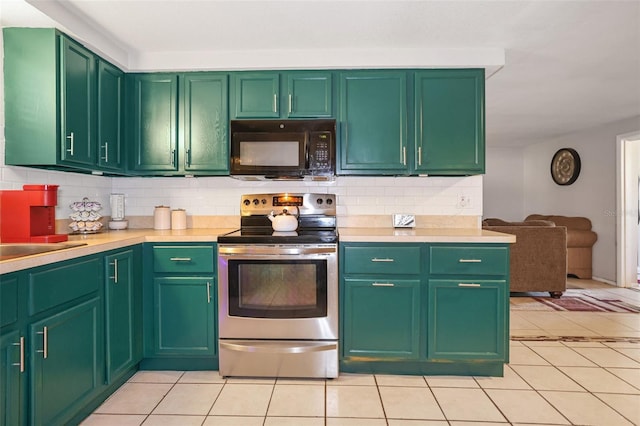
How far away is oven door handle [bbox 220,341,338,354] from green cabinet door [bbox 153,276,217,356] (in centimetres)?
20

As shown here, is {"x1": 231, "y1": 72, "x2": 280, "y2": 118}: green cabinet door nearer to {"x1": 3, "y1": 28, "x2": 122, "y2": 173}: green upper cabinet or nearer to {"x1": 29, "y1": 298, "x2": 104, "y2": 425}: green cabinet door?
{"x1": 3, "y1": 28, "x2": 122, "y2": 173}: green upper cabinet

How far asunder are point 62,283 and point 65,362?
0.37 m

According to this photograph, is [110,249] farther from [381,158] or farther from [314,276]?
[381,158]

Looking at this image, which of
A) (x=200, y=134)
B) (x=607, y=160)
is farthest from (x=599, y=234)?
(x=200, y=134)

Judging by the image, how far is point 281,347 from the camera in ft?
8.13

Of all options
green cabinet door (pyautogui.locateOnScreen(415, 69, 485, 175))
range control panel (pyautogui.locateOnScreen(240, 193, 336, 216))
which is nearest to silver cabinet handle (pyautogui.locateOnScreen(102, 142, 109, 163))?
range control panel (pyautogui.locateOnScreen(240, 193, 336, 216))

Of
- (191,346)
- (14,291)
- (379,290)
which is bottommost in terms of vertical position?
(191,346)

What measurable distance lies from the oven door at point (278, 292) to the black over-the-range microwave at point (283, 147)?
1.96 feet

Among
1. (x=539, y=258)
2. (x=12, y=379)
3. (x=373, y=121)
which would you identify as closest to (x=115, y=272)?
(x=12, y=379)

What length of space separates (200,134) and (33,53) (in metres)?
1.06

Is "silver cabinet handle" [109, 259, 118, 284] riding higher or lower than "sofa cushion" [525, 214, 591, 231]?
lower

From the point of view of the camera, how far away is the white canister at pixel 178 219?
10.0 feet

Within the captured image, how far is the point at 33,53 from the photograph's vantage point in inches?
88.9

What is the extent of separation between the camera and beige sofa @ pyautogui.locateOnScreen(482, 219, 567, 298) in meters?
4.58
